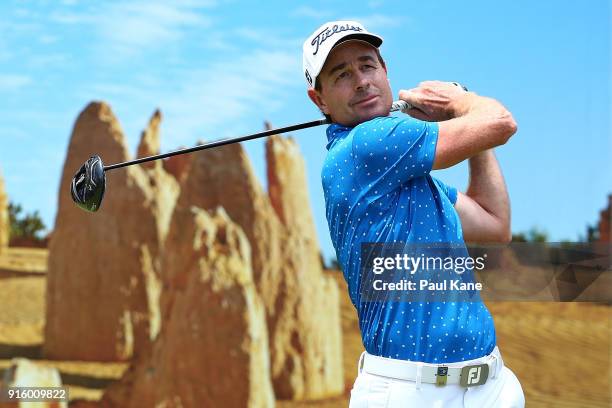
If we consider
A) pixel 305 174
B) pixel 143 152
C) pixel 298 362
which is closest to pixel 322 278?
pixel 298 362

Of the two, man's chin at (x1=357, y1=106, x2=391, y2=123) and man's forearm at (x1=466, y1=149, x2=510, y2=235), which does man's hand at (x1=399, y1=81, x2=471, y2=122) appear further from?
man's forearm at (x1=466, y1=149, x2=510, y2=235)

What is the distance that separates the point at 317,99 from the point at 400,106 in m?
0.25

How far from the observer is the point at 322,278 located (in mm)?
13086

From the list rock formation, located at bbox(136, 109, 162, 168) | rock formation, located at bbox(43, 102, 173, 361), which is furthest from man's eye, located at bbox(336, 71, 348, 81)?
rock formation, located at bbox(136, 109, 162, 168)

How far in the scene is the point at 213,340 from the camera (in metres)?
9.42

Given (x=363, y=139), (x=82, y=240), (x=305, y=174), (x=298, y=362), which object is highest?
(x=305, y=174)

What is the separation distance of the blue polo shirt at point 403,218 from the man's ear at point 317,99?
18 centimetres

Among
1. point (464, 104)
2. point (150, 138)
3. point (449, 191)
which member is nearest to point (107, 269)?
point (150, 138)

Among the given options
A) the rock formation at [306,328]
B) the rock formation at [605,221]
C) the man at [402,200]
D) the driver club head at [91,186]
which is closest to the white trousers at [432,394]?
the man at [402,200]

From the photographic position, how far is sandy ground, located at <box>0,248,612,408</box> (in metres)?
13.3

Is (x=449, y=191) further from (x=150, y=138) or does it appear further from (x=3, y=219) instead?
(x=3, y=219)

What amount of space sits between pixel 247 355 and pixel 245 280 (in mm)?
768

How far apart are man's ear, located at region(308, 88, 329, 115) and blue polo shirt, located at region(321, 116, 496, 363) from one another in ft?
0.58

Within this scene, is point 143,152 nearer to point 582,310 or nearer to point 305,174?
point 305,174
